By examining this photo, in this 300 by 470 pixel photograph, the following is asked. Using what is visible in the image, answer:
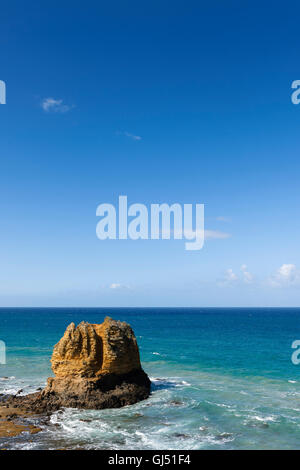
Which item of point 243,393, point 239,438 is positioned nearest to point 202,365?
point 243,393

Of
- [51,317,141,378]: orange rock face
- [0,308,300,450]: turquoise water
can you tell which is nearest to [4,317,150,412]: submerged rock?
[51,317,141,378]: orange rock face

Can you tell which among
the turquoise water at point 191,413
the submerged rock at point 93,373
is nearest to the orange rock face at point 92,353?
the submerged rock at point 93,373

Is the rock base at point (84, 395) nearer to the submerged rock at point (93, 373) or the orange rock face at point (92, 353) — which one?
the submerged rock at point (93, 373)

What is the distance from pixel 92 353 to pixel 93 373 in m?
1.64

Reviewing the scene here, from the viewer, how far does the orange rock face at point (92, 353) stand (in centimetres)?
3105

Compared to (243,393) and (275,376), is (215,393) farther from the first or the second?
(275,376)

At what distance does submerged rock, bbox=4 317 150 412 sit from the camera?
30.0m

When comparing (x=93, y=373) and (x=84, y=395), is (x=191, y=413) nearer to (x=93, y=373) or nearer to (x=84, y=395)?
(x=93, y=373)

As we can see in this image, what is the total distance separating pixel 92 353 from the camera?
3125cm

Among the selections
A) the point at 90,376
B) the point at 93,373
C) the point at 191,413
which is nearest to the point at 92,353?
the point at 93,373

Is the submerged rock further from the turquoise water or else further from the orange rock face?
the turquoise water
